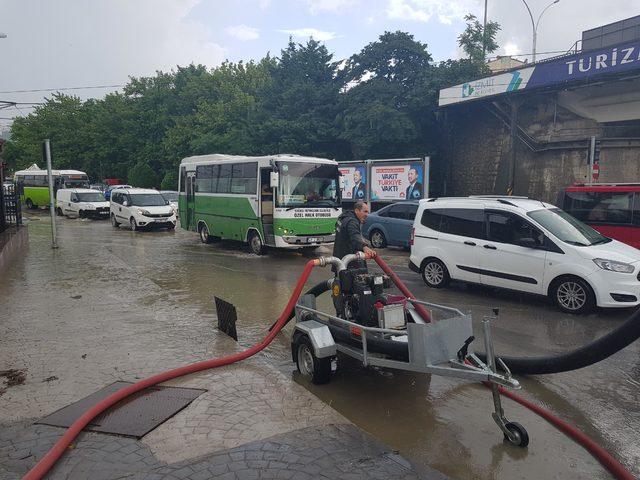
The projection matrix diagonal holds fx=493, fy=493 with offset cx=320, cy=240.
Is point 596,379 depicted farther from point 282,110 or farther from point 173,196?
point 282,110

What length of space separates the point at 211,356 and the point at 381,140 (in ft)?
82.0

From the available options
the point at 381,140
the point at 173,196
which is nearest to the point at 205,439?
the point at 173,196

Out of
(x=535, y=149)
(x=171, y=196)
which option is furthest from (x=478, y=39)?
(x=171, y=196)

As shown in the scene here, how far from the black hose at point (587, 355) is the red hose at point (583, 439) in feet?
1.19

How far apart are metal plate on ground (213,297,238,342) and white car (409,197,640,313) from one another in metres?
4.64

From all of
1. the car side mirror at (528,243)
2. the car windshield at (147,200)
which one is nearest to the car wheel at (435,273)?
the car side mirror at (528,243)

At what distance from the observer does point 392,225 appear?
50.7ft

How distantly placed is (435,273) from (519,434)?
609cm

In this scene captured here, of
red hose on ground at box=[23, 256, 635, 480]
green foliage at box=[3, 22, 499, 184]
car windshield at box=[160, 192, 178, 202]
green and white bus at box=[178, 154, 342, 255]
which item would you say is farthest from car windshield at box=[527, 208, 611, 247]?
car windshield at box=[160, 192, 178, 202]

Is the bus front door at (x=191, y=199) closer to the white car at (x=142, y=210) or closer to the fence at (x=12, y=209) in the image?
the white car at (x=142, y=210)

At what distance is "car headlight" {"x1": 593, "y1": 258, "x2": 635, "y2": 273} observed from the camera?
7.63m

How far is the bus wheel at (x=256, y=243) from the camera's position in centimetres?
1475

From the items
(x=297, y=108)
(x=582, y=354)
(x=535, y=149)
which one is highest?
(x=297, y=108)

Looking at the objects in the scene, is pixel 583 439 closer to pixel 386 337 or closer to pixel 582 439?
pixel 582 439
